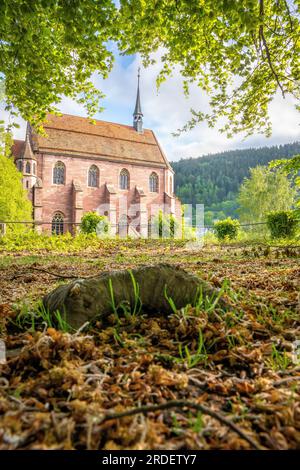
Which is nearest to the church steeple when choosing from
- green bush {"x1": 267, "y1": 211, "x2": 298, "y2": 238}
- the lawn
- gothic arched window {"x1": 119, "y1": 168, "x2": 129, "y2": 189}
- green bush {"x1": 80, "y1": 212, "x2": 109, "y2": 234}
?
gothic arched window {"x1": 119, "y1": 168, "x2": 129, "y2": 189}

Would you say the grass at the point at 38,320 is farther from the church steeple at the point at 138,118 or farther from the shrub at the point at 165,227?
the church steeple at the point at 138,118

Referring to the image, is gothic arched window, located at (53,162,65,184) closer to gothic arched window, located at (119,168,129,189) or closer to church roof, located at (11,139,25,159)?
church roof, located at (11,139,25,159)

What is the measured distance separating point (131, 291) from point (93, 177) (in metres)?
37.8

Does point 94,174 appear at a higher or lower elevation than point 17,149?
lower

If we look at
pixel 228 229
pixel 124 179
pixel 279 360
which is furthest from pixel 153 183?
pixel 279 360

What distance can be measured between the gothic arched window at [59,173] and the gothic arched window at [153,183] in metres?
11.6

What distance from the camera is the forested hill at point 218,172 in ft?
260

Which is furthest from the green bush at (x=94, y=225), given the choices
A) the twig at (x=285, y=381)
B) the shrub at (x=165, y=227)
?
the twig at (x=285, y=381)

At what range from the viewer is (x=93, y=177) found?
38.5 metres

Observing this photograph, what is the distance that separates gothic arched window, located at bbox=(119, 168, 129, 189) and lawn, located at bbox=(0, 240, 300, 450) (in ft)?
127

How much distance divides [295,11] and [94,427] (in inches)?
296

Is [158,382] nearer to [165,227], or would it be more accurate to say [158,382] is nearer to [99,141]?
[165,227]
